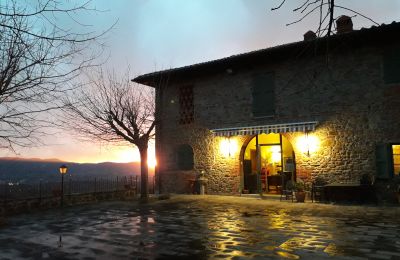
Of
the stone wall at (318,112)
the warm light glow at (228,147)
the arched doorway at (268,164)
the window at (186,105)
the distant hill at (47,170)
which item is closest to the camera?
the stone wall at (318,112)

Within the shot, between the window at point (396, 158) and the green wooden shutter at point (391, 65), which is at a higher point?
the green wooden shutter at point (391, 65)

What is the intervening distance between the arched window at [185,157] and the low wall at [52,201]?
295 cm

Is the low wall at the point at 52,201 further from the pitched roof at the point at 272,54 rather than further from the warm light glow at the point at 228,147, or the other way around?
the pitched roof at the point at 272,54

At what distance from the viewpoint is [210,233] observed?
733 cm

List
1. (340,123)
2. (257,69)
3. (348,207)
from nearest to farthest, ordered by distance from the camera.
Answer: (348,207) < (340,123) < (257,69)

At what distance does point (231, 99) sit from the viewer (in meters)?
15.1

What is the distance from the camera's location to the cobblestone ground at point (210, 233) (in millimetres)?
5738

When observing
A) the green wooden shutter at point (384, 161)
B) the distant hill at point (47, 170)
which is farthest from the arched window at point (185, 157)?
the distant hill at point (47, 170)

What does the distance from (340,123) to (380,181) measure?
2.46 meters

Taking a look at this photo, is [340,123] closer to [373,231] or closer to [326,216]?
[326,216]

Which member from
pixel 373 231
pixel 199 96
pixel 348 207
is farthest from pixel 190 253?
pixel 199 96

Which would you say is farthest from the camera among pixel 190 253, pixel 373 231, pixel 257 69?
pixel 257 69

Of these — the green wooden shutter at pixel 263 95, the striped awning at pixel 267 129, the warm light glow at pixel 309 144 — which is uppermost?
the green wooden shutter at pixel 263 95

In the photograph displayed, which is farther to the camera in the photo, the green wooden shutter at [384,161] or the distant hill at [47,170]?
the distant hill at [47,170]
